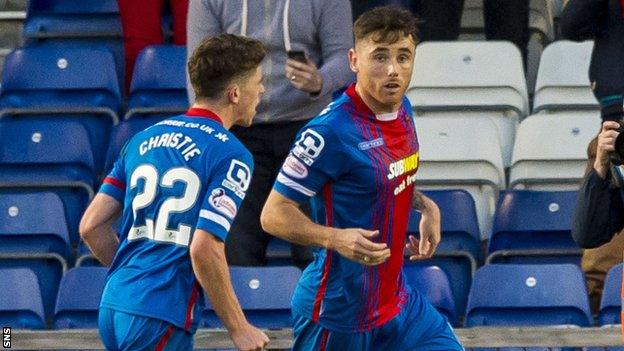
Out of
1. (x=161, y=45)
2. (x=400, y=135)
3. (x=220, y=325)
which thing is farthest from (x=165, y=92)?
(x=400, y=135)

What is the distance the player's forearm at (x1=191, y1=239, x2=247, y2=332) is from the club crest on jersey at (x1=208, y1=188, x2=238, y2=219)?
123 mm

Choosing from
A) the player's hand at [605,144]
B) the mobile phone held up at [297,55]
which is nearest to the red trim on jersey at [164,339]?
the player's hand at [605,144]

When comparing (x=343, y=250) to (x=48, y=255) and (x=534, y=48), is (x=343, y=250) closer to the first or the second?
(x=48, y=255)

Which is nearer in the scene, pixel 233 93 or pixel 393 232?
pixel 233 93

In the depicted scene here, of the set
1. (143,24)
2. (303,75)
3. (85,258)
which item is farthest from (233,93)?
(143,24)

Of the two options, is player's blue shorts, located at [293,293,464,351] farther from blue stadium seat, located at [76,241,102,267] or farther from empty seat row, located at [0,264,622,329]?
blue stadium seat, located at [76,241,102,267]

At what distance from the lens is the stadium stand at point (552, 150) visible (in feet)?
32.1

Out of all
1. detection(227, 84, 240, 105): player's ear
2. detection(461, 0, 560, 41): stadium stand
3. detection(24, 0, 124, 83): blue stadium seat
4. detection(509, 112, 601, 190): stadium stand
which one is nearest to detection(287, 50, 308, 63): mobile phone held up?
detection(227, 84, 240, 105): player's ear

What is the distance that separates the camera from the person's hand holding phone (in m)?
7.99

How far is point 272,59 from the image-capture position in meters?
8.91

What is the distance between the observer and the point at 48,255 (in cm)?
943

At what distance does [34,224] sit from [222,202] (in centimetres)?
330

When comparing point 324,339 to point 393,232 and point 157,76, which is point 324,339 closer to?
point 393,232

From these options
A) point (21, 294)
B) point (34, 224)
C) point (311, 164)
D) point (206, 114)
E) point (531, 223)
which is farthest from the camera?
point (34, 224)
